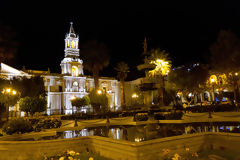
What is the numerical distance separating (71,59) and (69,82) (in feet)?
25.7

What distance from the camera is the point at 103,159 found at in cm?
648

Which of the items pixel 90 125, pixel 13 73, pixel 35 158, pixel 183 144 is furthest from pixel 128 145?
pixel 13 73

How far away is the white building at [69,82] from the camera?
53.1 metres

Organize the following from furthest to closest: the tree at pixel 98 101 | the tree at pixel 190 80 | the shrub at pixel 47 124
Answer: the tree at pixel 190 80 → the tree at pixel 98 101 → the shrub at pixel 47 124

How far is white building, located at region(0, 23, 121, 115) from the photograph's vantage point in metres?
53.1

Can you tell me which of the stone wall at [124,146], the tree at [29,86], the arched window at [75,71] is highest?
the arched window at [75,71]

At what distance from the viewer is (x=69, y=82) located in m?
56.6

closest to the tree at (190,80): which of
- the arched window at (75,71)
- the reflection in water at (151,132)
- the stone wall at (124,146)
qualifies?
the reflection in water at (151,132)

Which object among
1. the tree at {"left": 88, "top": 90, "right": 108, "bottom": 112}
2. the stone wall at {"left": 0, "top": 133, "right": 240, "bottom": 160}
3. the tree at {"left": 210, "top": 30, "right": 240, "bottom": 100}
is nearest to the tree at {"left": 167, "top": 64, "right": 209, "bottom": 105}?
the tree at {"left": 210, "top": 30, "right": 240, "bottom": 100}

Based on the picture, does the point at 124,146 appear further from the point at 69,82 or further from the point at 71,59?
the point at 71,59

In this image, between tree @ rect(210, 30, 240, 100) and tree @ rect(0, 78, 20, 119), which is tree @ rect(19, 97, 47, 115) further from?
tree @ rect(210, 30, 240, 100)

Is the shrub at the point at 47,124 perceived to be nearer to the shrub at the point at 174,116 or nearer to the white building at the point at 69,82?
the shrub at the point at 174,116

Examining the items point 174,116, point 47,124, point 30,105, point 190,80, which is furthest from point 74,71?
point 174,116

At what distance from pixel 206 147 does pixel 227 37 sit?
28233 mm
